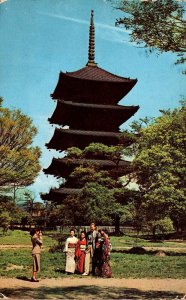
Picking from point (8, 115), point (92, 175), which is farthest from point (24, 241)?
point (8, 115)

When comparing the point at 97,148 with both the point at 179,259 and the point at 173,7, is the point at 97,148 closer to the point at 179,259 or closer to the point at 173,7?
the point at 179,259

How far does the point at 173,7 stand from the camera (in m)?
5.92

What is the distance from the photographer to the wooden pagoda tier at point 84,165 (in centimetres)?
1325

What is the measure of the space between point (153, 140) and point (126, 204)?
170cm

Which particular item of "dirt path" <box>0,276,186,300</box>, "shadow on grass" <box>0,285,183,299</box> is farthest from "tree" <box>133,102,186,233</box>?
"shadow on grass" <box>0,285,183,299</box>

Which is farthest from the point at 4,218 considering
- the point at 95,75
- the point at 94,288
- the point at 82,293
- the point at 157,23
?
the point at 157,23

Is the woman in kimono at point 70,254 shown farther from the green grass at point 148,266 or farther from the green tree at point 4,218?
the green tree at point 4,218

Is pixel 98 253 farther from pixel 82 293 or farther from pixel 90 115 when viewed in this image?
pixel 90 115

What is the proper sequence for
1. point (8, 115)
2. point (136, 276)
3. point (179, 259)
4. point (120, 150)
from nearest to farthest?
point (136, 276) < point (179, 259) < point (8, 115) < point (120, 150)

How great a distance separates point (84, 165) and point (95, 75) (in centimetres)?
327

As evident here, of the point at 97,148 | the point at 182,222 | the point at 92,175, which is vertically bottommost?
the point at 182,222

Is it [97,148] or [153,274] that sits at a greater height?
[97,148]

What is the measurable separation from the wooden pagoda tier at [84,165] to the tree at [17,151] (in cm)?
97

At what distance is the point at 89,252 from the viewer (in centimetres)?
747
